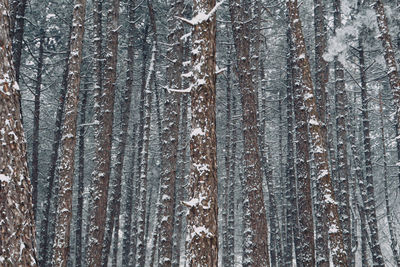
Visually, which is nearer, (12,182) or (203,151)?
(12,182)

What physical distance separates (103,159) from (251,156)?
3.38 m

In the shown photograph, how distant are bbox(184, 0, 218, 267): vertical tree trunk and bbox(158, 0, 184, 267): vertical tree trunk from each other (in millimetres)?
4195

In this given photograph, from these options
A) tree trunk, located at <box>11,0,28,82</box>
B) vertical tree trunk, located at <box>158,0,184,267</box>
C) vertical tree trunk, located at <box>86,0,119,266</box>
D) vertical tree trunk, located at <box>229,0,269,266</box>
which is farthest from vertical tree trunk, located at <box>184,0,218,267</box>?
tree trunk, located at <box>11,0,28,82</box>

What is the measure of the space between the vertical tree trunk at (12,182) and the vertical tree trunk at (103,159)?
229 inches

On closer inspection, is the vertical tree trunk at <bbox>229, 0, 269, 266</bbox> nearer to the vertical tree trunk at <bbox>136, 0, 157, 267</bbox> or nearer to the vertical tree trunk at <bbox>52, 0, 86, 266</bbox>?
the vertical tree trunk at <bbox>52, 0, 86, 266</bbox>

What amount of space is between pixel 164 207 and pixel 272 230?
8.98 m

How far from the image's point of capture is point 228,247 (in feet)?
59.0

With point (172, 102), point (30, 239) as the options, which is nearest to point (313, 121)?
point (172, 102)

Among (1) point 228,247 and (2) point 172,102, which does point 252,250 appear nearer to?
(2) point 172,102

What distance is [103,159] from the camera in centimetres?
1041

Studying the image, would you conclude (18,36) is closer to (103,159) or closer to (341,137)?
(103,159)

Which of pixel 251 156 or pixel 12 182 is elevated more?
pixel 251 156

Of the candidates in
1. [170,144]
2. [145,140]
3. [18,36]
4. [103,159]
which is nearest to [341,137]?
[170,144]

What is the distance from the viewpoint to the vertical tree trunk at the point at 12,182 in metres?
4.05
